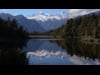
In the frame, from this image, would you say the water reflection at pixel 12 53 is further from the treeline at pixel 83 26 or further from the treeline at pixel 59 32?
the treeline at pixel 83 26

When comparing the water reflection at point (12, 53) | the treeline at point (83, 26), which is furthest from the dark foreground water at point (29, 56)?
the treeline at point (83, 26)

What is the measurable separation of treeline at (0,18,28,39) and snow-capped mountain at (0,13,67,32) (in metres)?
0.05

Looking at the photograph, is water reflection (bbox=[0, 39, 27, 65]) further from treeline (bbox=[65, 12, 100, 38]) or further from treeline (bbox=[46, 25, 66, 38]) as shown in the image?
treeline (bbox=[65, 12, 100, 38])

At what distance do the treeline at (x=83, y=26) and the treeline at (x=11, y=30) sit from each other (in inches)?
23.1

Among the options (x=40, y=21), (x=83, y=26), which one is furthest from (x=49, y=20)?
(x=83, y=26)

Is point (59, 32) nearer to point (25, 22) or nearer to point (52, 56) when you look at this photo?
point (52, 56)

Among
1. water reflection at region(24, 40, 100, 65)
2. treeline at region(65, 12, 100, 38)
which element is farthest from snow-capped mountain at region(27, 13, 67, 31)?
water reflection at region(24, 40, 100, 65)

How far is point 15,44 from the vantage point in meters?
3.62

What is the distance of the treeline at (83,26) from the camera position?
3629 mm

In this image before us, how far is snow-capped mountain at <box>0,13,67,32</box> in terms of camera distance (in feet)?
11.5

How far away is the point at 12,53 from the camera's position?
3.65 meters
